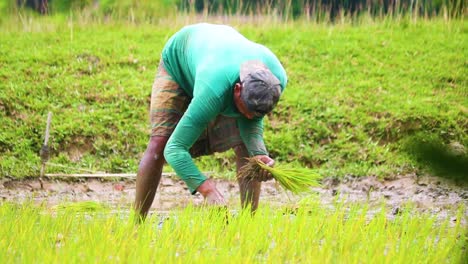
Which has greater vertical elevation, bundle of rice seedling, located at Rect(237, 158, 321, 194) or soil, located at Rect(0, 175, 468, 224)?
bundle of rice seedling, located at Rect(237, 158, 321, 194)

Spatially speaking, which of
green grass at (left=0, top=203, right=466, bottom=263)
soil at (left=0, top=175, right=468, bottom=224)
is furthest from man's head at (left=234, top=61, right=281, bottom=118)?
soil at (left=0, top=175, right=468, bottom=224)

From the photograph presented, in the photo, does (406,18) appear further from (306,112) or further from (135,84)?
(135,84)

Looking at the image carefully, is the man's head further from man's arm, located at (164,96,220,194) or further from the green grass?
the green grass

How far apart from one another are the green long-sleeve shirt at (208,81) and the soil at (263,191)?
7.18ft

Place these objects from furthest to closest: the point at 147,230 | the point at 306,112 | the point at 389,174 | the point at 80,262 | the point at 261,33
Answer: the point at 261,33
the point at 306,112
the point at 389,174
the point at 147,230
the point at 80,262

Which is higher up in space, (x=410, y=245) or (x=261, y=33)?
(x=410, y=245)

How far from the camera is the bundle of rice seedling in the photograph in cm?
400

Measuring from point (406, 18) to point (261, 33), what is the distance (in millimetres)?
2055

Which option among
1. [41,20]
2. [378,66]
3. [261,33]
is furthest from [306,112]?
[41,20]

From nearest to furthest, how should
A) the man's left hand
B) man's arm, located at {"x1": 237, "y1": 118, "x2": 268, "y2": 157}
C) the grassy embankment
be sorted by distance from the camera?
the man's left hand → man's arm, located at {"x1": 237, "y1": 118, "x2": 268, "y2": 157} → the grassy embankment

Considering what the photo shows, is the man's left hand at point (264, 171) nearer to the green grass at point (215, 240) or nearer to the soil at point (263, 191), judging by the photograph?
the green grass at point (215, 240)

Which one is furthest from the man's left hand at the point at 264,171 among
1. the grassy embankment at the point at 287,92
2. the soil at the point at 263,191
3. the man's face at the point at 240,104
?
the grassy embankment at the point at 287,92

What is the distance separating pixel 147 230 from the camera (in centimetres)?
357

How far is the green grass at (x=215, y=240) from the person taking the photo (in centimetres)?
310
